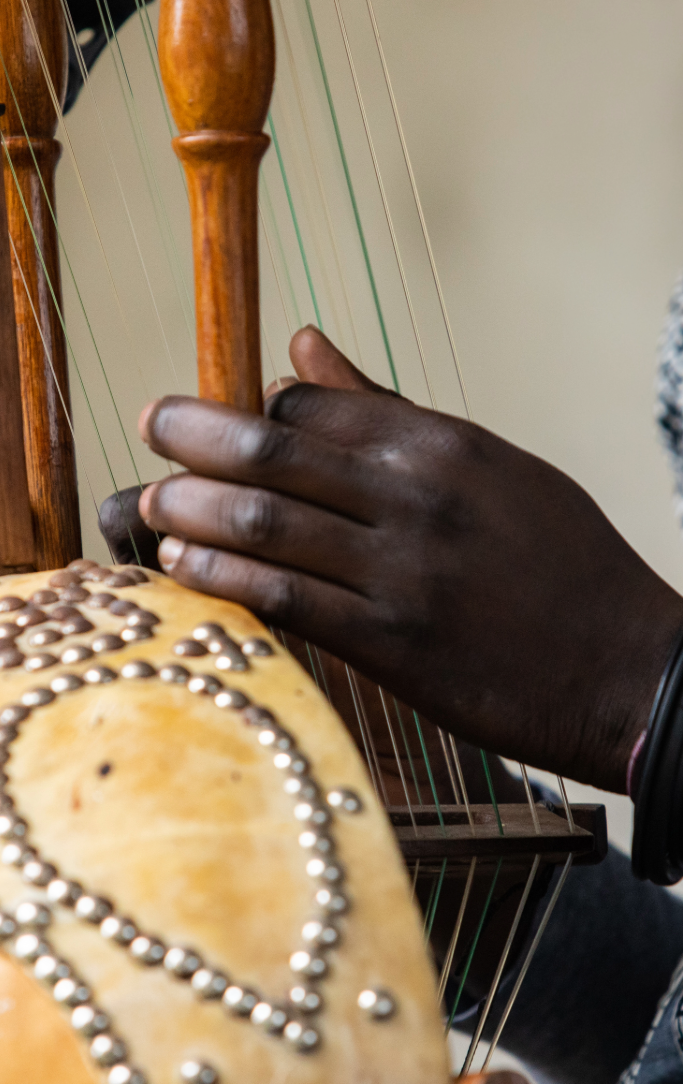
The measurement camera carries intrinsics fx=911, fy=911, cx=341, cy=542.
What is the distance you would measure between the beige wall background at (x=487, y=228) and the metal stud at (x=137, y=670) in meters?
1.23

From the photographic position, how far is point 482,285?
1.70 meters

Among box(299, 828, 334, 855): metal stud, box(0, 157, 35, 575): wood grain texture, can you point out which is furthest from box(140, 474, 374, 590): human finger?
box(0, 157, 35, 575): wood grain texture

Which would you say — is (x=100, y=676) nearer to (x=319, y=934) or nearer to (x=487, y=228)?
(x=319, y=934)

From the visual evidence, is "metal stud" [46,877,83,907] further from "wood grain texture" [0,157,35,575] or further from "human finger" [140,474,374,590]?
"wood grain texture" [0,157,35,575]

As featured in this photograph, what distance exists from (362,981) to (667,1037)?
627 mm

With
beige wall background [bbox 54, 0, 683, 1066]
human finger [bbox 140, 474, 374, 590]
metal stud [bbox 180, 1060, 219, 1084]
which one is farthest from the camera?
beige wall background [bbox 54, 0, 683, 1066]

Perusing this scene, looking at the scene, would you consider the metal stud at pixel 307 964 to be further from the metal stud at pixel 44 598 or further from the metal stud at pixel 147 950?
the metal stud at pixel 44 598

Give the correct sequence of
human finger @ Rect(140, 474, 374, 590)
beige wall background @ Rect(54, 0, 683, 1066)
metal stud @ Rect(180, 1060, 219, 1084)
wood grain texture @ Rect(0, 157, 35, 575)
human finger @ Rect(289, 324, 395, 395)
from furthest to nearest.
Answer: beige wall background @ Rect(54, 0, 683, 1066) < wood grain texture @ Rect(0, 157, 35, 575) < human finger @ Rect(289, 324, 395, 395) < human finger @ Rect(140, 474, 374, 590) < metal stud @ Rect(180, 1060, 219, 1084)

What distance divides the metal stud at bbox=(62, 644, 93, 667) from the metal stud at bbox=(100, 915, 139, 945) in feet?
0.28

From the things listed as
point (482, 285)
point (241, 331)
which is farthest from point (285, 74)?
point (241, 331)

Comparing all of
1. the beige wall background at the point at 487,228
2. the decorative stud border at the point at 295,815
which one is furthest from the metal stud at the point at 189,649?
the beige wall background at the point at 487,228

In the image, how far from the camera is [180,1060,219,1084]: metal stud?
0.22m

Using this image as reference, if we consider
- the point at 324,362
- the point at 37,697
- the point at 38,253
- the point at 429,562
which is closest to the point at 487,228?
the point at 38,253

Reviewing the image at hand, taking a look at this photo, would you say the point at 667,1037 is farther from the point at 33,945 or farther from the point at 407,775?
the point at 33,945
